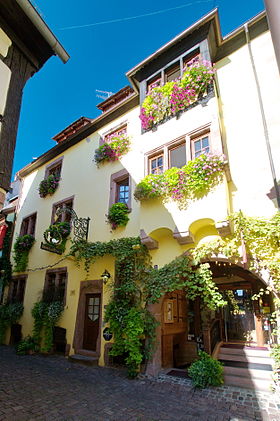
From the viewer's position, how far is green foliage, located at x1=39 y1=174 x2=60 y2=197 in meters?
12.5

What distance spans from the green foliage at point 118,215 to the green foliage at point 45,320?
149 inches

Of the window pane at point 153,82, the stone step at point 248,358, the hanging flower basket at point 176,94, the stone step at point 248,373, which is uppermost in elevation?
the window pane at point 153,82

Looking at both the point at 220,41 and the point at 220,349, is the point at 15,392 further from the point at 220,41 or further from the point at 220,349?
the point at 220,41

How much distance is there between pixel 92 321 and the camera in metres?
8.86

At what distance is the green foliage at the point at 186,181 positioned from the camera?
6.78 meters

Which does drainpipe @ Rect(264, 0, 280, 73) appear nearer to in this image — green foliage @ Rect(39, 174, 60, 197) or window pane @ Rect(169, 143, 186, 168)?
window pane @ Rect(169, 143, 186, 168)

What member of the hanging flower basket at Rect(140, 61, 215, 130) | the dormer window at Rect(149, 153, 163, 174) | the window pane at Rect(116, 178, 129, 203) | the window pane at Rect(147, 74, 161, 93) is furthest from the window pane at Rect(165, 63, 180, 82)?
the window pane at Rect(116, 178, 129, 203)

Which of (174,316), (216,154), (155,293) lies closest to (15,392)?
(155,293)

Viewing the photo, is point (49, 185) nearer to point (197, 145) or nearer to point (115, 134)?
point (115, 134)

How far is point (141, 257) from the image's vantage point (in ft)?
26.2

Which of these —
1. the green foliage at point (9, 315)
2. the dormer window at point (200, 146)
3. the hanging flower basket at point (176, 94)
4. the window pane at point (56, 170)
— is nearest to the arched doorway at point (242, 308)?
the dormer window at point (200, 146)

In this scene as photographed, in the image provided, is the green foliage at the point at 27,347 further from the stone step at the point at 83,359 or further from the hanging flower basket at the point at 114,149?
the hanging flower basket at the point at 114,149

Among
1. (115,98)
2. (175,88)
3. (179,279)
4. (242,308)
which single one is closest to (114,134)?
(115,98)

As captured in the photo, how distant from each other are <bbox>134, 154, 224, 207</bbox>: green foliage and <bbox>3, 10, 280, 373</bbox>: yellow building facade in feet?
0.62
